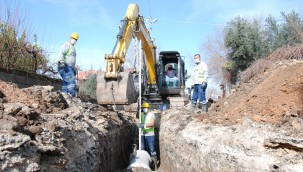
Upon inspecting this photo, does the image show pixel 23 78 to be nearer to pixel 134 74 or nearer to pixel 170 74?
pixel 134 74

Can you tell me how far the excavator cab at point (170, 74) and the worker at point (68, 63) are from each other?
6629 mm

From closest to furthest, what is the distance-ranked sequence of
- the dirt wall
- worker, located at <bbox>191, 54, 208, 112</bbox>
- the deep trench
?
the deep trench < the dirt wall < worker, located at <bbox>191, 54, 208, 112</bbox>

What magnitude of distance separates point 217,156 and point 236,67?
15048 mm

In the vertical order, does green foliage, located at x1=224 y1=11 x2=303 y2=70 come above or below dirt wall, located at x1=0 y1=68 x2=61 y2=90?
above

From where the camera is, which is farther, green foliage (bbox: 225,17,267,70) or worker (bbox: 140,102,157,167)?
green foliage (bbox: 225,17,267,70)

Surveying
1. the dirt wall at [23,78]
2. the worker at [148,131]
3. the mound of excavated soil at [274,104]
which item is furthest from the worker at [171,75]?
the mound of excavated soil at [274,104]

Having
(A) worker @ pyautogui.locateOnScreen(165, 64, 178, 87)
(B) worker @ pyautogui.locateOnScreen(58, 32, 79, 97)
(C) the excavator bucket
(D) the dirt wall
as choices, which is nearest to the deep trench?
(C) the excavator bucket

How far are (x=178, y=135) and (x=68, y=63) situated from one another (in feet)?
10.3

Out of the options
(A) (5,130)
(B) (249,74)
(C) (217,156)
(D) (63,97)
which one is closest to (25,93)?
(D) (63,97)

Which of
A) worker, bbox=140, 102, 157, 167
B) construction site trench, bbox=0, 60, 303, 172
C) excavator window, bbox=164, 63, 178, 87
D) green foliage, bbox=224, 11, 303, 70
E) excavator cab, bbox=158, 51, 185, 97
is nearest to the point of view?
construction site trench, bbox=0, 60, 303, 172

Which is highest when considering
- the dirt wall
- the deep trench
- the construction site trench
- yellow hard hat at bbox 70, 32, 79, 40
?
yellow hard hat at bbox 70, 32, 79, 40

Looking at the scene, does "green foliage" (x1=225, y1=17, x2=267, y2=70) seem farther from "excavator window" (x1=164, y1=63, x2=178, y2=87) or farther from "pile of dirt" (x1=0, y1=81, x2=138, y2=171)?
"pile of dirt" (x1=0, y1=81, x2=138, y2=171)

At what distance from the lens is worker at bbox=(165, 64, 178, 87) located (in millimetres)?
15180

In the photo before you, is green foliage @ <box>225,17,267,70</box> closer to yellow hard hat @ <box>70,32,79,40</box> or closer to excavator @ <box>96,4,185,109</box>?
excavator @ <box>96,4,185,109</box>
